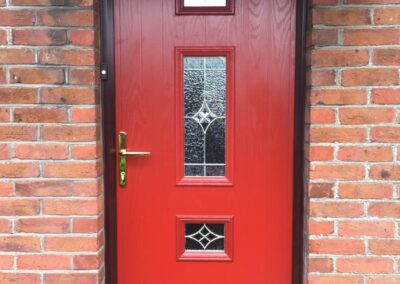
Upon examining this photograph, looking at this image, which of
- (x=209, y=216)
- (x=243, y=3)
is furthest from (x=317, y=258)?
(x=243, y=3)

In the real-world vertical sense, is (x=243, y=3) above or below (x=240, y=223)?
above

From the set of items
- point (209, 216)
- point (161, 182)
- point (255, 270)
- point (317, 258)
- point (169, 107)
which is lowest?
point (255, 270)

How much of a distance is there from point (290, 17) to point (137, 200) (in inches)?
49.8

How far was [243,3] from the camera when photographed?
217cm

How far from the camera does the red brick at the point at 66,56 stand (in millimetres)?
2020

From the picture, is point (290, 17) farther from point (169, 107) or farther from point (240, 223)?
point (240, 223)

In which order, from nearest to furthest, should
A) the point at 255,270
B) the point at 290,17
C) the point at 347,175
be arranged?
1. the point at 347,175
2. the point at 290,17
3. the point at 255,270

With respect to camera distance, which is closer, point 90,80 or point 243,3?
point 90,80

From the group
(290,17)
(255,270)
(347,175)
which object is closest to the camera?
(347,175)

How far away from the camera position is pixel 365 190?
6.66 feet

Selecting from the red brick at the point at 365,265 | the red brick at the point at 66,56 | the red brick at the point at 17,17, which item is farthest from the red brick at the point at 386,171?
the red brick at the point at 17,17

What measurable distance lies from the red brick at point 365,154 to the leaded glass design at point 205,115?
619 millimetres

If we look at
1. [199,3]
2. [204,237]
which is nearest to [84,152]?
[204,237]

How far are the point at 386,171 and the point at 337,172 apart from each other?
0.23 m
